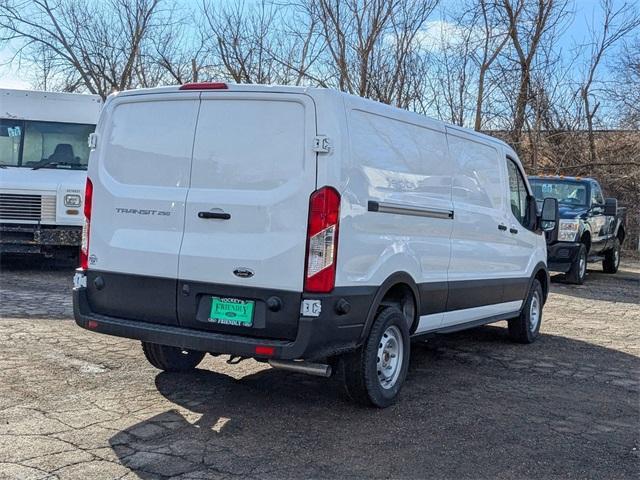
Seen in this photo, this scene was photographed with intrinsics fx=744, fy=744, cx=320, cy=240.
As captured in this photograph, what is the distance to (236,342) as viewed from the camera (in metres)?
4.83

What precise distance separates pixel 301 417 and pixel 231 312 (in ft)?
3.16

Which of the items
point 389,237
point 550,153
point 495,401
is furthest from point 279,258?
point 550,153

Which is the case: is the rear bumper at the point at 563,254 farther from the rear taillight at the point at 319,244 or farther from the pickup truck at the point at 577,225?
the rear taillight at the point at 319,244

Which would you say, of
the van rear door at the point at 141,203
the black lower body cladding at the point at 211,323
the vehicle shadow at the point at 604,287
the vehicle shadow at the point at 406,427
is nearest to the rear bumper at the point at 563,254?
the vehicle shadow at the point at 604,287

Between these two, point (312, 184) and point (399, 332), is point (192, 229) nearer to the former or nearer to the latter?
point (312, 184)

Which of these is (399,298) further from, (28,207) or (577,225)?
(577,225)

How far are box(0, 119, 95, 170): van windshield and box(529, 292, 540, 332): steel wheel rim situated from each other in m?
7.90

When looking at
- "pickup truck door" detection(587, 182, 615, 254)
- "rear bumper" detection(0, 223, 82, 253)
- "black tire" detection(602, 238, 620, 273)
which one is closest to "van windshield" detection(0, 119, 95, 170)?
"rear bumper" detection(0, 223, 82, 253)

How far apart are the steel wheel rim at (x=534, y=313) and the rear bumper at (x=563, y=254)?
526 centimetres

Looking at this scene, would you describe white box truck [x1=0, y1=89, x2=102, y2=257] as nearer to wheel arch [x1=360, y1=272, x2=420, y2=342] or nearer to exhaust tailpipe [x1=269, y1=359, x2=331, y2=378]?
wheel arch [x1=360, y1=272, x2=420, y2=342]

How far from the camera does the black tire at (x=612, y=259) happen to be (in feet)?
54.3

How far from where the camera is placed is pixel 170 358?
6.20 metres

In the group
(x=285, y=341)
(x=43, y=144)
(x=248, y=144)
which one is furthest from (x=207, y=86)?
(x=43, y=144)

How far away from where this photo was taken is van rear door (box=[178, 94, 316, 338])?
4.81 meters
